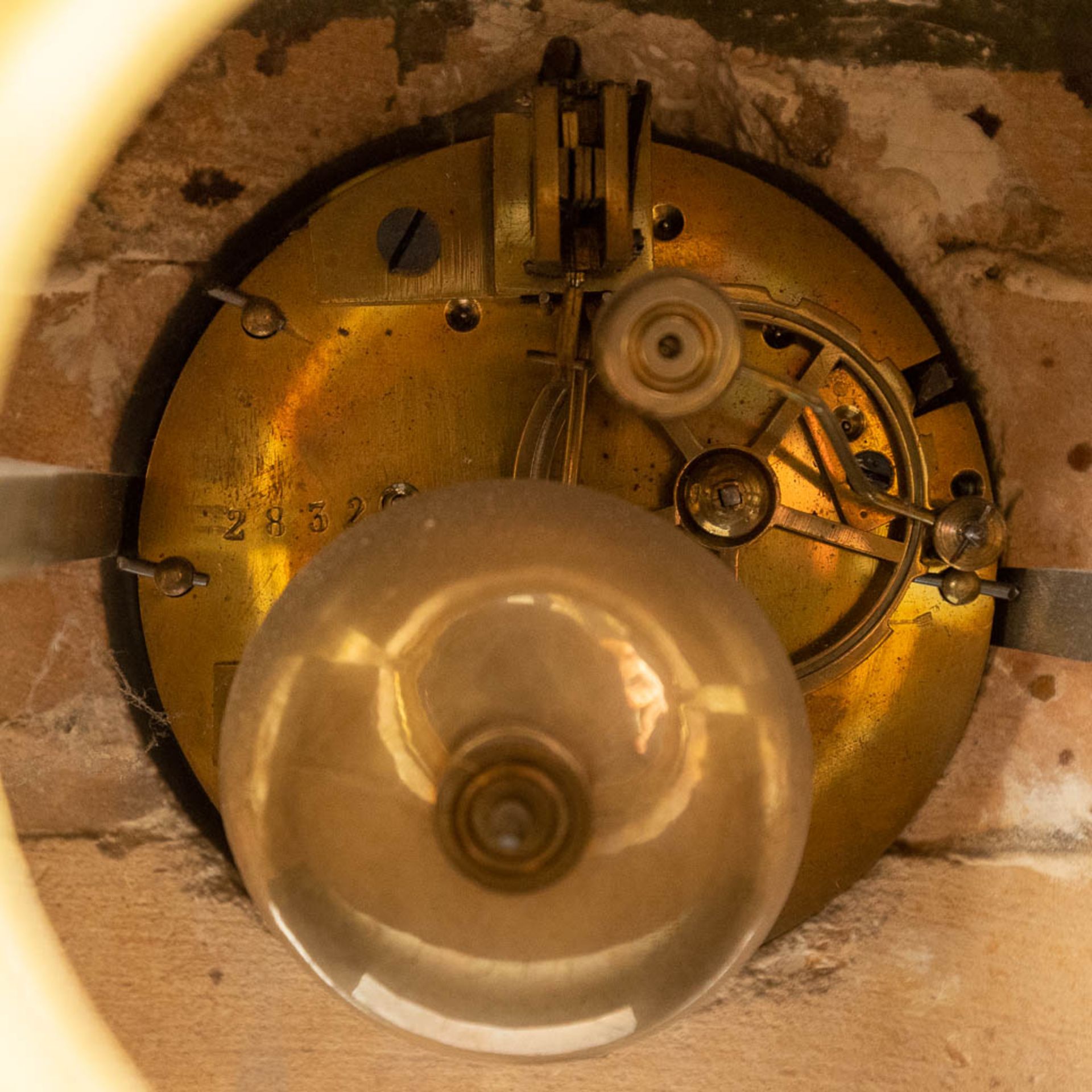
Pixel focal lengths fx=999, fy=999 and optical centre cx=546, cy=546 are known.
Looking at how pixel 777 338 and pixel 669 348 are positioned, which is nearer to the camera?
pixel 669 348

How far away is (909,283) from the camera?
2.75ft

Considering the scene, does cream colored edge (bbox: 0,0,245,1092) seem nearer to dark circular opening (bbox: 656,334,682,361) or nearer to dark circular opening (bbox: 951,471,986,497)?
dark circular opening (bbox: 656,334,682,361)

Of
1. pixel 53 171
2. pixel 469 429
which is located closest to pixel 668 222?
pixel 469 429

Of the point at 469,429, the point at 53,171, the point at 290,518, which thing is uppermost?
the point at 53,171

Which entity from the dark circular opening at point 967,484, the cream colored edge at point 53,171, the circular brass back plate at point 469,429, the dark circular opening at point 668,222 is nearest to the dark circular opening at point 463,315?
the circular brass back plate at point 469,429

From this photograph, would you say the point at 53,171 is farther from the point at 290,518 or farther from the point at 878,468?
the point at 878,468

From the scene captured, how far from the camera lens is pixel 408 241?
0.79 m

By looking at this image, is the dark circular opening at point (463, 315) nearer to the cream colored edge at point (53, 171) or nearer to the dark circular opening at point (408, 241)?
the dark circular opening at point (408, 241)

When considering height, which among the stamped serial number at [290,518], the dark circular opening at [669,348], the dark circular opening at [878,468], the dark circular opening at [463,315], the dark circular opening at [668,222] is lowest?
the stamped serial number at [290,518]

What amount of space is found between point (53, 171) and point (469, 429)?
40 cm

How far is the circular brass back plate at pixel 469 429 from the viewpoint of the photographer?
2.55 feet

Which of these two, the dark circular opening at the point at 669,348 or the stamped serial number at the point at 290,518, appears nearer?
the dark circular opening at the point at 669,348

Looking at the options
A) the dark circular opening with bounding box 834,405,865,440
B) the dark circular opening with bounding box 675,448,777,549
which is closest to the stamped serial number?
the dark circular opening with bounding box 675,448,777,549

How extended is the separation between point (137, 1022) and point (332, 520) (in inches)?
18.4
